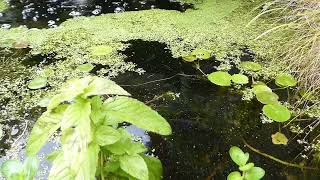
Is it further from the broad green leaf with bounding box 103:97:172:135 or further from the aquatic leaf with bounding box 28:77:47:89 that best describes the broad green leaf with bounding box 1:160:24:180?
the aquatic leaf with bounding box 28:77:47:89

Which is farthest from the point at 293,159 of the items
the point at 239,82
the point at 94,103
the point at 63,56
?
the point at 63,56

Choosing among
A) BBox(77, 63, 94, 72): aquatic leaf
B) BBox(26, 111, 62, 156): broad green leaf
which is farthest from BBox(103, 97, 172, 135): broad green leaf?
BBox(77, 63, 94, 72): aquatic leaf

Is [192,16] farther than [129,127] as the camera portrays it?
Yes

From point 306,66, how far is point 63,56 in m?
1.25

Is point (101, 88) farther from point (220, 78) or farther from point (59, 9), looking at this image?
point (59, 9)

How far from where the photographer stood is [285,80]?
175 cm

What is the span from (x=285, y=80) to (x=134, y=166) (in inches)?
41.1

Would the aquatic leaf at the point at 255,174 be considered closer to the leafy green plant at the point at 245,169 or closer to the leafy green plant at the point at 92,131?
the leafy green plant at the point at 245,169

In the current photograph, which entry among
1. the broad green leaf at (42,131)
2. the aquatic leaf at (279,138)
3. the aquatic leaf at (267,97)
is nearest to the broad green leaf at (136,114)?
the broad green leaf at (42,131)

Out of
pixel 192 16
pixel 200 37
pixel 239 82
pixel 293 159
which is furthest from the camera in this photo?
pixel 192 16

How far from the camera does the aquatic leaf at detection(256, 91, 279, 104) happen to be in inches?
64.2

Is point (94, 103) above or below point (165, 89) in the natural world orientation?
above

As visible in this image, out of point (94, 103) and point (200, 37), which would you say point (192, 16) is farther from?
point (94, 103)

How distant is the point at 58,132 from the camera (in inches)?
58.9
